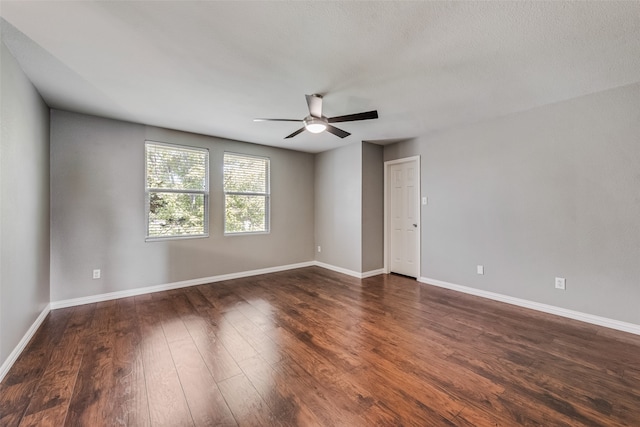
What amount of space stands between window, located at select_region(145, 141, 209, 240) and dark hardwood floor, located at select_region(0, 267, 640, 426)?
47.6 inches

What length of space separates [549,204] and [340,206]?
3058mm

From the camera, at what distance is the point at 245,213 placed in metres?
4.88

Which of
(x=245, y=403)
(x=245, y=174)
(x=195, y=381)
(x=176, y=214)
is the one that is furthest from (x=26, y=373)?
(x=245, y=174)

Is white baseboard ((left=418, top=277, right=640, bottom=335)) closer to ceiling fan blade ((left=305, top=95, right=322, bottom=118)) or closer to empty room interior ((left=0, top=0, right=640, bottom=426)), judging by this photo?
empty room interior ((left=0, top=0, right=640, bottom=426))

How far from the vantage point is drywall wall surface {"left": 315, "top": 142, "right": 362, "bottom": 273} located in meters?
4.82

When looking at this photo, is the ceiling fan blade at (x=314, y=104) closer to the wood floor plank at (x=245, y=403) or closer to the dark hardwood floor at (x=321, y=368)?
the dark hardwood floor at (x=321, y=368)

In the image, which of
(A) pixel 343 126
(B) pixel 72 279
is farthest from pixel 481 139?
(B) pixel 72 279

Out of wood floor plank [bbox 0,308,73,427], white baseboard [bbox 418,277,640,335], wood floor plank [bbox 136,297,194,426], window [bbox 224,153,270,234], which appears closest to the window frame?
window [bbox 224,153,270,234]

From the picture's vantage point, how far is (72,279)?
11.1ft

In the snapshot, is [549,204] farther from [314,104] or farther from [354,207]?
[314,104]

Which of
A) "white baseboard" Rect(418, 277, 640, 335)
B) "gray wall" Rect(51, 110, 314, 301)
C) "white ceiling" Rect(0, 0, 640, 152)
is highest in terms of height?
"white ceiling" Rect(0, 0, 640, 152)

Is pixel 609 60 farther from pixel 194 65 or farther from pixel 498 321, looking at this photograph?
pixel 194 65

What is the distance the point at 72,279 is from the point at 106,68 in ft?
8.73

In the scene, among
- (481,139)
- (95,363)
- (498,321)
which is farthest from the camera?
(481,139)
